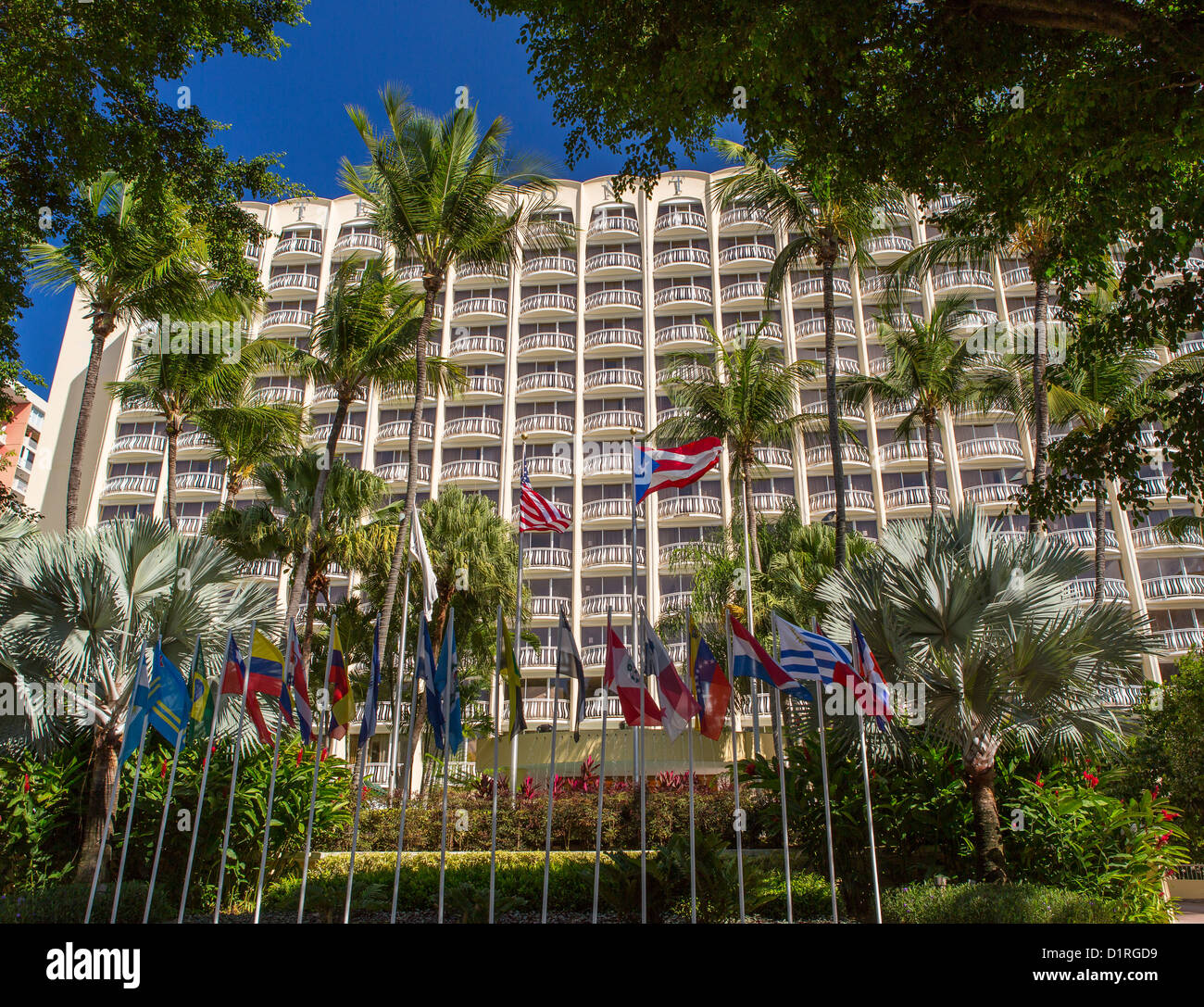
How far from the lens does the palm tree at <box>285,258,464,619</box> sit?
73.5 ft

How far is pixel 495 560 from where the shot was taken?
29.0 m

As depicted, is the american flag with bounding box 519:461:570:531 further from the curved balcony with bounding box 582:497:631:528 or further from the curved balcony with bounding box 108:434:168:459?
the curved balcony with bounding box 108:434:168:459

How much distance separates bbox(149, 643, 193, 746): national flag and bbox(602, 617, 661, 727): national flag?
5.74 metres

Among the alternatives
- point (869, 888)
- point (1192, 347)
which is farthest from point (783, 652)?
point (1192, 347)

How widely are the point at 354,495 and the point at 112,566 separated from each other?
36.5 ft

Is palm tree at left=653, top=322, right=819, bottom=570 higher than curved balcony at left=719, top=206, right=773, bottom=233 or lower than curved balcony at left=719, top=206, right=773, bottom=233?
lower

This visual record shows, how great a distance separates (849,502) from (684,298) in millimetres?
13750

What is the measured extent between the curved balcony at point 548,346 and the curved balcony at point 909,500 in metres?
17.7

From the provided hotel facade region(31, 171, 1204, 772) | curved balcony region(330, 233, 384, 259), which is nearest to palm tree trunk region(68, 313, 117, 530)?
hotel facade region(31, 171, 1204, 772)

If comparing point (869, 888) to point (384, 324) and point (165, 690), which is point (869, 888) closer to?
point (165, 690)

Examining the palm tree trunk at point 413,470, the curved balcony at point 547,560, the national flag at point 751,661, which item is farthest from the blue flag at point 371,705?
the curved balcony at point 547,560

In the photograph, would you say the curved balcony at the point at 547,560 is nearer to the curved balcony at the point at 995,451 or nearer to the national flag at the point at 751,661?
the curved balcony at the point at 995,451

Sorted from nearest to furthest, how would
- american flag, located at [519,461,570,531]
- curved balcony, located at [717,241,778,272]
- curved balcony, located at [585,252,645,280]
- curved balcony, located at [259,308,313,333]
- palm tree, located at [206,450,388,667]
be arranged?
american flag, located at [519,461,570,531]
palm tree, located at [206,450,388,667]
curved balcony, located at [717,241,778,272]
curved balcony, located at [585,252,645,280]
curved balcony, located at [259,308,313,333]

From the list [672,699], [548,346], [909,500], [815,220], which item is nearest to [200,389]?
[815,220]
